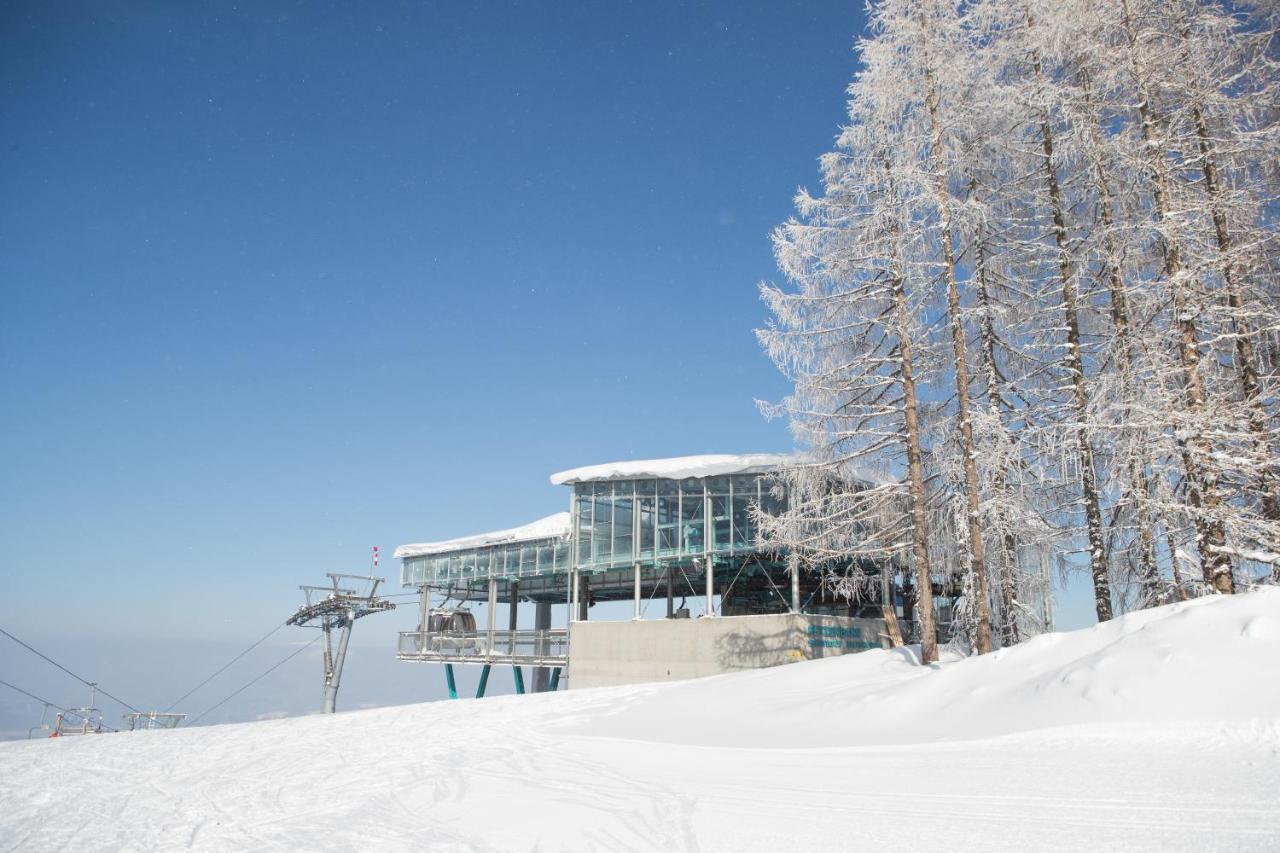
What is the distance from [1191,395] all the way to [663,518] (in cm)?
1749

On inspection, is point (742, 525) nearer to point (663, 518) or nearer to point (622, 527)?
point (663, 518)

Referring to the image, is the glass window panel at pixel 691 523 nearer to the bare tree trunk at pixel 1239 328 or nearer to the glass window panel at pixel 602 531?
the glass window panel at pixel 602 531

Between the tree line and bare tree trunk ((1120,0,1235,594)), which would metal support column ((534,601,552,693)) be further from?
bare tree trunk ((1120,0,1235,594))

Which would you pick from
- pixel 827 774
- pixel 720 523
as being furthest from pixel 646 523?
pixel 827 774

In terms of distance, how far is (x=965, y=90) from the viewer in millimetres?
14281

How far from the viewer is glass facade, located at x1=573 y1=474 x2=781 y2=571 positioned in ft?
78.7

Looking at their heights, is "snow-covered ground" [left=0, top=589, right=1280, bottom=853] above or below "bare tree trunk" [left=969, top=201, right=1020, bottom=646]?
below

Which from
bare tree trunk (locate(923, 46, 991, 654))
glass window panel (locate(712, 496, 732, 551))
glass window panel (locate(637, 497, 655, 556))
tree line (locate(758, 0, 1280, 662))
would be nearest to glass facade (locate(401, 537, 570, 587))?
glass window panel (locate(637, 497, 655, 556))

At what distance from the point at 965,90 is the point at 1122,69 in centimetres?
265

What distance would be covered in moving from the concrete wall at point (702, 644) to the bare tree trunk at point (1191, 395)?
36.9 feet

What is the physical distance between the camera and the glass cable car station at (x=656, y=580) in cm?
2258

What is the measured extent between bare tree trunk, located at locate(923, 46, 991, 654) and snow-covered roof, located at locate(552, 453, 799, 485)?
8.87m

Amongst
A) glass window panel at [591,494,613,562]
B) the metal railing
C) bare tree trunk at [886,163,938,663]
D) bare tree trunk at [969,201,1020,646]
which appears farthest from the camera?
the metal railing

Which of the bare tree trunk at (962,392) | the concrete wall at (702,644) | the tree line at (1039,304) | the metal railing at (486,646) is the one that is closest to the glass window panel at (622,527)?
the concrete wall at (702,644)
